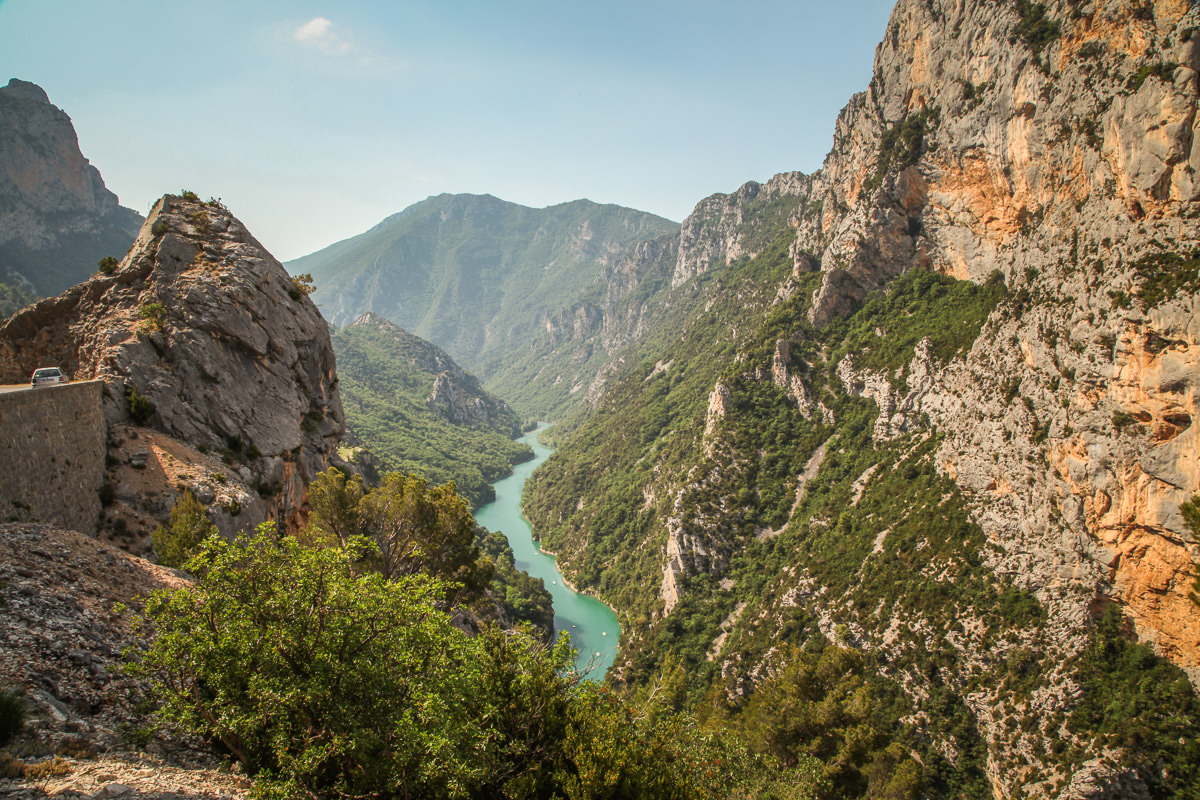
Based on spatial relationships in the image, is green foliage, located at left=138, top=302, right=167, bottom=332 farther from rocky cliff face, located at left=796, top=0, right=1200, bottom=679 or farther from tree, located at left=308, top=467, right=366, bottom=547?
rocky cliff face, located at left=796, top=0, right=1200, bottom=679

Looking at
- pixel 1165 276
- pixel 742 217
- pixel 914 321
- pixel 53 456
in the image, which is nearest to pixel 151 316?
pixel 53 456

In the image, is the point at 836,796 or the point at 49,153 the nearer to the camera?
the point at 836,796

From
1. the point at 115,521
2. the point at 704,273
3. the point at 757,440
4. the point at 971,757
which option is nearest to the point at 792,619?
the point at 971,757

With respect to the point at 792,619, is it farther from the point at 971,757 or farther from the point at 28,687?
the point at 28,687

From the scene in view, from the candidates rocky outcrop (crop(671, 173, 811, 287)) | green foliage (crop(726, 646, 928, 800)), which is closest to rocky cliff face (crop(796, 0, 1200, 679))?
green foliage (crop(726, 646, 928, 800))

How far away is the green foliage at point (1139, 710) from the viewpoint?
87.1 ft

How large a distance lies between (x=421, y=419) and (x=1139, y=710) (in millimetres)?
148118

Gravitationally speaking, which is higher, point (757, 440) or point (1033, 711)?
point (757, 440)

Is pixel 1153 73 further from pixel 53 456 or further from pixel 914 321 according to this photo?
pixel 53 456

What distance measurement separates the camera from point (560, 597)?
81.2 metres

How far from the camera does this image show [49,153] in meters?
110

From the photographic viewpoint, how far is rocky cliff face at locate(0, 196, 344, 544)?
857 inches

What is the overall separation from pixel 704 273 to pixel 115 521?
186 m

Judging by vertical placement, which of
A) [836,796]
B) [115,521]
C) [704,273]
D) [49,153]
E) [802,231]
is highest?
[704,273]
